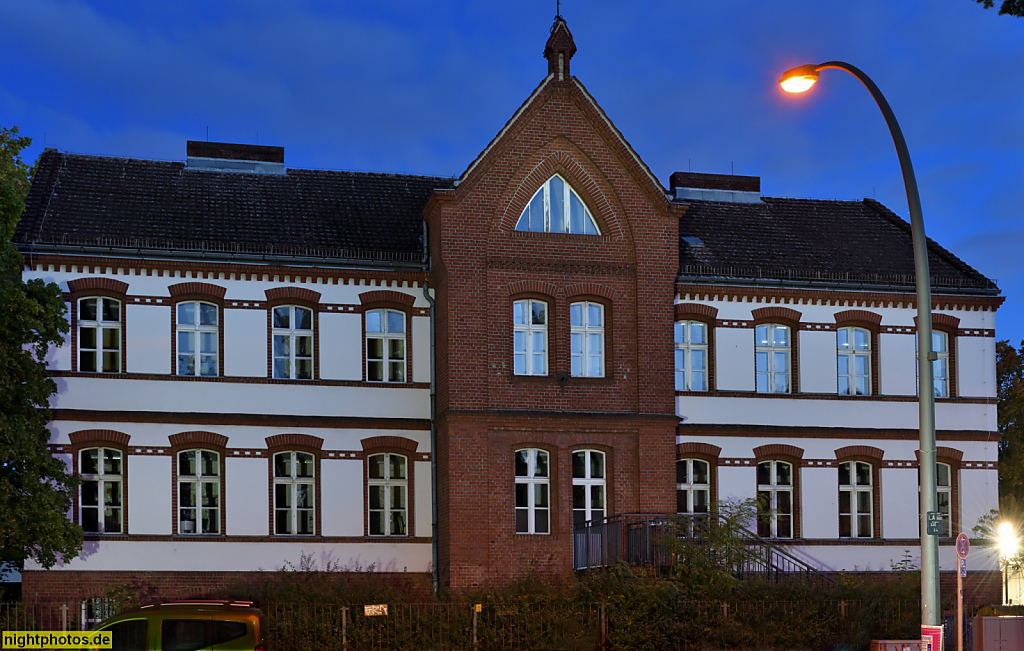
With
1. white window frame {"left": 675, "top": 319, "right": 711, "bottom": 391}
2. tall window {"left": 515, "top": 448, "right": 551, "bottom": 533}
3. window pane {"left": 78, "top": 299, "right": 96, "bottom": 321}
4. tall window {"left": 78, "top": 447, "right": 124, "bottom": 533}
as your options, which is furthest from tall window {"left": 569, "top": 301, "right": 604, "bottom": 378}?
window pane {"left": 78, "top": 299, "right": 96, "bottom": 321}

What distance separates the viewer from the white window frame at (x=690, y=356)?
105 ft

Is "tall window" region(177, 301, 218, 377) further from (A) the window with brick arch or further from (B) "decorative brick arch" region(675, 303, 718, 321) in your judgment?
(A) the window with brick arch

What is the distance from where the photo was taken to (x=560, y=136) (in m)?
30.6

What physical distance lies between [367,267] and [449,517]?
624 cm

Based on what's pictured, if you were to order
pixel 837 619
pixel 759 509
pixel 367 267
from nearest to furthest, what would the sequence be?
pixel 837 619
pixel 759 509
pixel 367 267

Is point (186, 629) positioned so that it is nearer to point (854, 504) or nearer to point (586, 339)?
point (586, 339)

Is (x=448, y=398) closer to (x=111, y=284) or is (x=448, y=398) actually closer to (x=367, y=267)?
(x=367, y=267)

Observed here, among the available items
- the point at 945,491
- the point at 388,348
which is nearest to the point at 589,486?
the point at 388,348

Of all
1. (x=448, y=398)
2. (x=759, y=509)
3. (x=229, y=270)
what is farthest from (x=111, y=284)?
(x=759, y=509)

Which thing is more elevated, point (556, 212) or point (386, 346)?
point (556, 212)

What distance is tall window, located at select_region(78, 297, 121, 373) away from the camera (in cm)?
2905

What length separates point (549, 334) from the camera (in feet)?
98.9

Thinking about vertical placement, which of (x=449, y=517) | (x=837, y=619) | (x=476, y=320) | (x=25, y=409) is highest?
(x=476, y=320)

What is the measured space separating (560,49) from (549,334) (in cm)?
678
